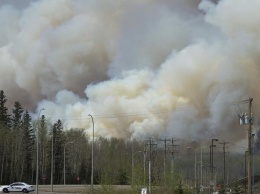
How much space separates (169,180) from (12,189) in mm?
54556

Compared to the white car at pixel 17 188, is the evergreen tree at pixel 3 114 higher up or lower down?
higher up

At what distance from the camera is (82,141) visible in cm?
17788

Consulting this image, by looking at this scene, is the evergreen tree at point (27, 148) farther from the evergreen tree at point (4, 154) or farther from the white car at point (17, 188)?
the white car at point (17, 188)

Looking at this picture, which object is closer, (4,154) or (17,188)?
(17,188)

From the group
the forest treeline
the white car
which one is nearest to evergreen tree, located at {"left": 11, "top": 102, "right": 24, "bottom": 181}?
the forest treeline

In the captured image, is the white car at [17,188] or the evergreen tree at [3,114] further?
the evergreen tree at [3,114]

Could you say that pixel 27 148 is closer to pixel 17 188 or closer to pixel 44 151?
pixel 44 151

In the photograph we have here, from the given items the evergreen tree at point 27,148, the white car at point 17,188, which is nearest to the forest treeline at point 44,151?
the evergreen tree at point 27,148

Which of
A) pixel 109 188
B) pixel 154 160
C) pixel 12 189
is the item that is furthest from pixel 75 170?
pixel 109 188

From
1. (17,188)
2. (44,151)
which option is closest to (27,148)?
(44,151)

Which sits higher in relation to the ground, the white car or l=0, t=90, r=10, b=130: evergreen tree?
l=0, t=90, r=10, b=130: evergreen tree

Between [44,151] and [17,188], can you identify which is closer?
[17,188]

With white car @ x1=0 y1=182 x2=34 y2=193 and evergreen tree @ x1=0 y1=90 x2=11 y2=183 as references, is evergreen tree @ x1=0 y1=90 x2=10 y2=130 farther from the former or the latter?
white car @ x1=0 y1=182 x2=34 y2=193

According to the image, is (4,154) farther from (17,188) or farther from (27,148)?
(17,188)
